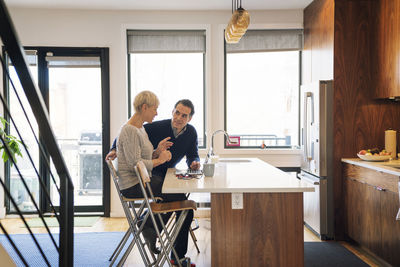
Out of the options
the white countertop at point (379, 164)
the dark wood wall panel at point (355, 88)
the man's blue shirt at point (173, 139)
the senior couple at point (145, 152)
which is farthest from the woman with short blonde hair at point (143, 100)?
the dark wood wall panel at point (355, 88)

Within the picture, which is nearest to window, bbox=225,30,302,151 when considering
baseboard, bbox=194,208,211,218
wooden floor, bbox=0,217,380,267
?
baseboard, bbox=194,208,211,218

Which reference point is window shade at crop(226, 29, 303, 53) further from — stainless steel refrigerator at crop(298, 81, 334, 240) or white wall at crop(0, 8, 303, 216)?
stainless steel refrigerator at crop(298, 81, 334, 240)

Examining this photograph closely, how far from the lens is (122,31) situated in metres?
4.88

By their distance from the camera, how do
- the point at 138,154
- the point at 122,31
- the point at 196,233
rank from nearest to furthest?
the point at 138,154
the point at 196,233
the point at 122,31

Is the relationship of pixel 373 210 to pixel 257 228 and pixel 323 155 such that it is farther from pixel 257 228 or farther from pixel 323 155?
pixel 257 228

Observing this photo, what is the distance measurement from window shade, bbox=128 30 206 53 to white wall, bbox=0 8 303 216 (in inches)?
3.5

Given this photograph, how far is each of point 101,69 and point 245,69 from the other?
2.01m

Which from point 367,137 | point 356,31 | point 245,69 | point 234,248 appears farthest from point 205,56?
point 234,248

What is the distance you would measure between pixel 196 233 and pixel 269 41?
276cm

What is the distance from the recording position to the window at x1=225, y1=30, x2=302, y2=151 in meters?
5.07

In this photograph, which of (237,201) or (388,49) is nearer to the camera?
(237,201)

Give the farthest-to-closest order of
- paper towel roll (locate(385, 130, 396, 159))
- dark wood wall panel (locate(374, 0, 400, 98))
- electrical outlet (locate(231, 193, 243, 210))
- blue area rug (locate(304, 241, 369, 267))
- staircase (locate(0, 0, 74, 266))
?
1. paper towel roll (locate(385, 130, 396, 159))
2. dark wood wall panel (locate(374, 0, 400, 98))
3. blue area rug (locate(304, 241, 369, 267))
4. electrical outlet (locate(231, 193, 243, 210))
5. staircase (locate(0, 0, 74, 266))

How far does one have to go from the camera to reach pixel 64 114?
505 cm

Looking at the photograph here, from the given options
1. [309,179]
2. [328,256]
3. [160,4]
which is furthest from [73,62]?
[328,256]
